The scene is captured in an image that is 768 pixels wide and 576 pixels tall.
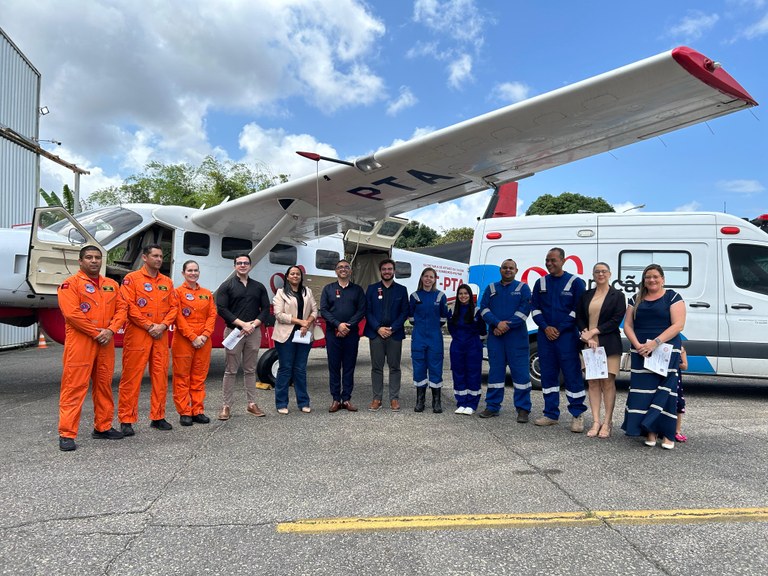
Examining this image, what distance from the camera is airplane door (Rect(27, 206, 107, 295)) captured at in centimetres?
619

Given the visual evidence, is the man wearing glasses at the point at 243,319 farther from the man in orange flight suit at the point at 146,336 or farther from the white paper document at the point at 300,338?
the man in orange flight suit at the point at 146,336

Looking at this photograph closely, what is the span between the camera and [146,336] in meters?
5.06

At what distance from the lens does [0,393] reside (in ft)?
23.6

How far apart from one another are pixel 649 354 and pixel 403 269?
→ 694 cm

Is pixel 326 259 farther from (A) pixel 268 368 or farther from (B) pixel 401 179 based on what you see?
(B) pixel 401 179

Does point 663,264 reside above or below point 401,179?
below

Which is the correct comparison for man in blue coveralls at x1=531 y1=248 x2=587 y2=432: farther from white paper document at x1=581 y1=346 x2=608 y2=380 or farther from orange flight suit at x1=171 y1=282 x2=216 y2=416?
orange flight suit at x1=171 y1=282 x2=216 y2=416

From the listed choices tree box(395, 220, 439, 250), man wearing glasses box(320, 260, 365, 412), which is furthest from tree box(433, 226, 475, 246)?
man wearing glasses box(320, 260, 365, 412)

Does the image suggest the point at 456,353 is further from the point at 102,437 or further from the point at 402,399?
the point at 102,437

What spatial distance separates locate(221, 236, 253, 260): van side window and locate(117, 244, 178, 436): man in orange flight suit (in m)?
3.37

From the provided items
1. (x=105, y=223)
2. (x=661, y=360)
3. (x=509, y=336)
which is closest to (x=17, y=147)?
(x=105, y=223)

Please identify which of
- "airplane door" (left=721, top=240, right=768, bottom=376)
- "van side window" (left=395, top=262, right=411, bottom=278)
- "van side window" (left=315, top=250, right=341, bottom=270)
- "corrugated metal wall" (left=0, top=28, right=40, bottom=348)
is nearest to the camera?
"airplane door" (left=721, top=240, right=768, bottom=376)

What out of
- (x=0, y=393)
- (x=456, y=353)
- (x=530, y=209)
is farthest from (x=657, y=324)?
(x=530, y=209)

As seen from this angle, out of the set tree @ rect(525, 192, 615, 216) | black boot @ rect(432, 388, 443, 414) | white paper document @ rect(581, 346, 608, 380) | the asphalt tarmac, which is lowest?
the asphalt tarmac
